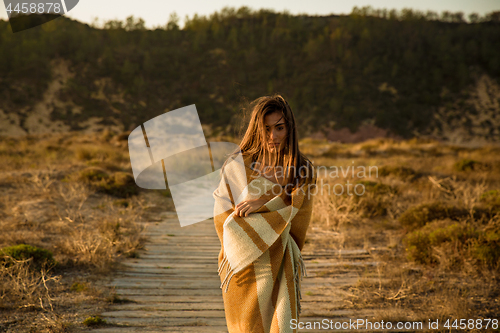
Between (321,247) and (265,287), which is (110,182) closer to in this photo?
(321,247)

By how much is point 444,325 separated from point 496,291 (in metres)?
1.37

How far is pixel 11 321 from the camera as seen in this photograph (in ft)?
9.25

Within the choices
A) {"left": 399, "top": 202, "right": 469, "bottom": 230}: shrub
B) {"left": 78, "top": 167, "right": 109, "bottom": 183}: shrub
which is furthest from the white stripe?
{"left": 78, "top": 167, "right": 109, "bottom": 183}: shrub

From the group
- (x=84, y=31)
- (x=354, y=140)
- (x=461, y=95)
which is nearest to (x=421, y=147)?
(x=354, y=140)

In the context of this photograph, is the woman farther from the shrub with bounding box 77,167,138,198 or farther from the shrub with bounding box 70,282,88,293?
the shrub with bounding box 77,167,138,198

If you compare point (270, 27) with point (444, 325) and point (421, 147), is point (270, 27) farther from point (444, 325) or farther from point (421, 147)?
point (444, 325)

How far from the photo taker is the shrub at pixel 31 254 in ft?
12.3

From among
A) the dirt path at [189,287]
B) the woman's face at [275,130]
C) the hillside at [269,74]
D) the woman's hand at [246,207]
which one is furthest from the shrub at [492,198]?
the hillside at [269,74]

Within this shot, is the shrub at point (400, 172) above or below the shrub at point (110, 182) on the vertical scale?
below

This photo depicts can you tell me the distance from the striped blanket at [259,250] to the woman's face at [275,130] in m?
0.18

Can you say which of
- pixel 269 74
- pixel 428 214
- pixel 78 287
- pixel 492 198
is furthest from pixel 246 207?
pixel 269 74

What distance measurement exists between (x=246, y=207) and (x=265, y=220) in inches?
4.6

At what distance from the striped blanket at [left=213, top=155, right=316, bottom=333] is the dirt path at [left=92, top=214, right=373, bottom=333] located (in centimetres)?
129

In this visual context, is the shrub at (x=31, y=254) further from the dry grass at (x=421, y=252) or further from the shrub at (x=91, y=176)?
the shrub at (x=91, y=176)
